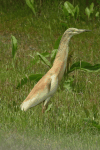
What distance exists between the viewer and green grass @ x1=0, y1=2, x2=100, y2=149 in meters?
3.01

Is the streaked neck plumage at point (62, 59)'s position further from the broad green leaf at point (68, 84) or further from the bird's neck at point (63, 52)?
the broad green leaf at point (68, 84)

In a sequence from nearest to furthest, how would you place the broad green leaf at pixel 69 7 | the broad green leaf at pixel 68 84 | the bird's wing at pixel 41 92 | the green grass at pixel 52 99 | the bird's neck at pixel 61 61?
the green grass at pixel 52 99
the bird's wing at pixel 41 92
the bird's neck at pixel 61 61
the broad green leaf at pixel 68 84
the broad green leaf at pixel 69 7

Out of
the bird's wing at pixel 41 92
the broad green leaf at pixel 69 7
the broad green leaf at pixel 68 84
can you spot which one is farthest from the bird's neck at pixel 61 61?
the broad green leaf at pixel 69 7

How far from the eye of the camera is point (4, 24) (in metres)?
7.36

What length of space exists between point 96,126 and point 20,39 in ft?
13.6

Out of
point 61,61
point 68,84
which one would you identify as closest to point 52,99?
point 68,84

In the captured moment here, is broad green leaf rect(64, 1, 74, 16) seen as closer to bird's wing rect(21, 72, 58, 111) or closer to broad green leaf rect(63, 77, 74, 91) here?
broad green leaf rect(63, 77, 74, 91)

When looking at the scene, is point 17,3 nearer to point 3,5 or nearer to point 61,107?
point 3,5

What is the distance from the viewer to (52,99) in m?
3.96

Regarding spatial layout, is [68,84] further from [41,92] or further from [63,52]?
[41,92]

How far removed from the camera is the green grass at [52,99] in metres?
3.01

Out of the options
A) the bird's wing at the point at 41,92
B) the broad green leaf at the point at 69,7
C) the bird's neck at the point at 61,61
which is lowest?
the broad green leaf at the point at 69,7

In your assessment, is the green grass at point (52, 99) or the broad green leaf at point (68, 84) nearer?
the green grass at point (52, 99)

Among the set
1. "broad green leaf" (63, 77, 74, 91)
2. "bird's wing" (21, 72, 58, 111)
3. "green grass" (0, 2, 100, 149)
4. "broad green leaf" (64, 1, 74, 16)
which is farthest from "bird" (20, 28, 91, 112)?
"broad green leaf" (64, 1, 74, 16)
